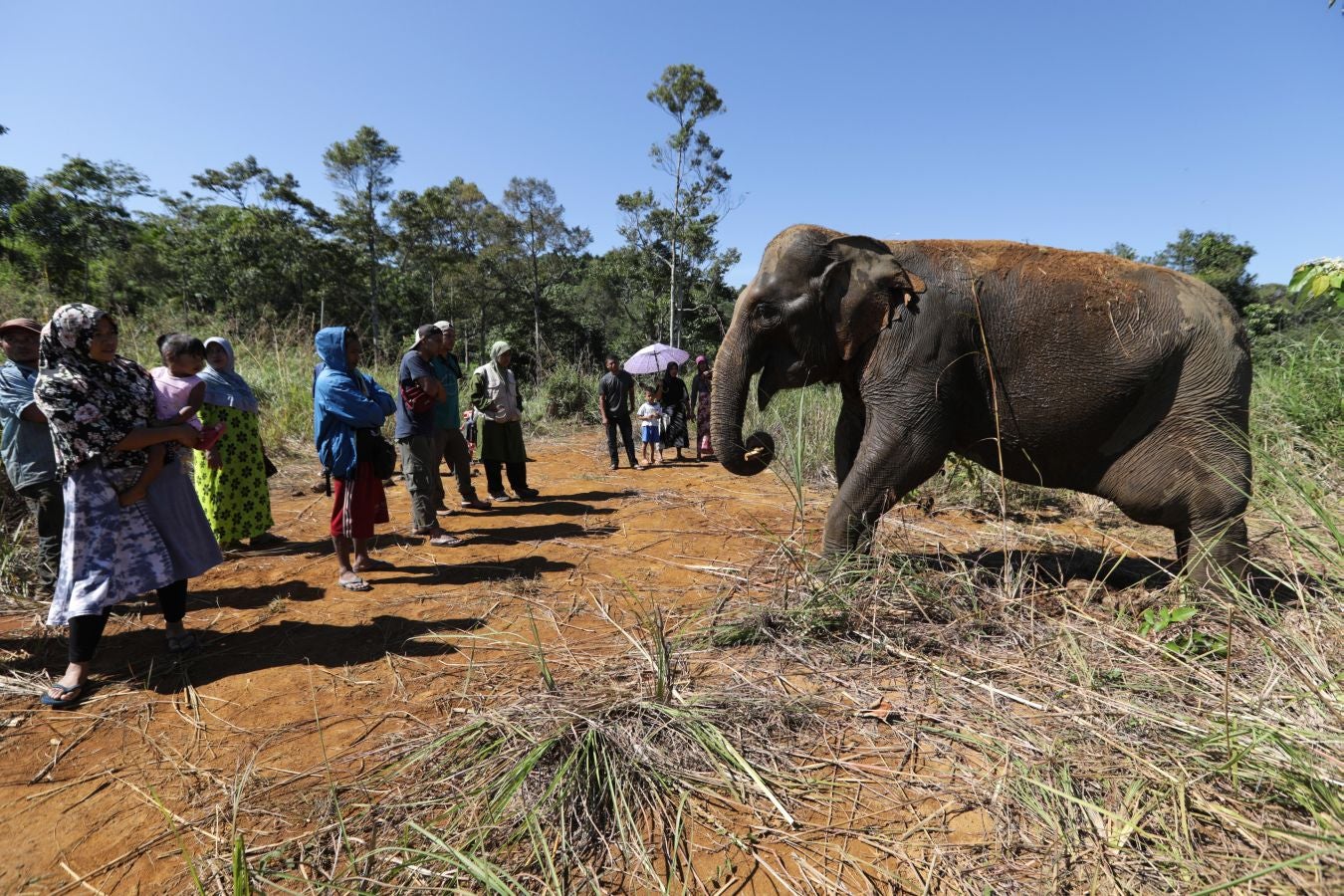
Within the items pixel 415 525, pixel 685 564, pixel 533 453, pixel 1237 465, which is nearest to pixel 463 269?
pixel 533 453

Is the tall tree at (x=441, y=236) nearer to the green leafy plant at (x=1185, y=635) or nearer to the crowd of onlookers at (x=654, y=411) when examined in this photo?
the crowd of onlookers at (x=654, y=411)

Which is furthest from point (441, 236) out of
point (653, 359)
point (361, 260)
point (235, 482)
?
point (235, 482)

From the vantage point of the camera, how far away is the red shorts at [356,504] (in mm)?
3893

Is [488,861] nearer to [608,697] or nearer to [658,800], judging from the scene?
[658,800]

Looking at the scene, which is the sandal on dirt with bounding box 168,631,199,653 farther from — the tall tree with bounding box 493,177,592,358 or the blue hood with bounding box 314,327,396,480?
the tall tree with bounding box 493,177,592,358

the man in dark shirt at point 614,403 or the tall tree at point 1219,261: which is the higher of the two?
the tall tree at point 1219,261

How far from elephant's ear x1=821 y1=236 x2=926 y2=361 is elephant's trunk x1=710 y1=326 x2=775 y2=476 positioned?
545 millimetres

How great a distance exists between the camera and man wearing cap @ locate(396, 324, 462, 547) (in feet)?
15.8

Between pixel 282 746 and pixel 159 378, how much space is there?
2969 millimetres

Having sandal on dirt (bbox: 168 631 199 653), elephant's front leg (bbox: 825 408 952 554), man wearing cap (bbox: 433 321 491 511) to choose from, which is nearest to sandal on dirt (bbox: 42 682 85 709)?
sandal on dirt (bbox: 168 631 199 653)

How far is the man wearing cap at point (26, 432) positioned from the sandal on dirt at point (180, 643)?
890 mm

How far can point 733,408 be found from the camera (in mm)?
3322

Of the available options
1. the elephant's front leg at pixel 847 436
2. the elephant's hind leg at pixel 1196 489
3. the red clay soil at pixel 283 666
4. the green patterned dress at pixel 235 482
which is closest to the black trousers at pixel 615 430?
the red clay soil at pixel 283 666

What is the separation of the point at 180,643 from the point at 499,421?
140 inches
